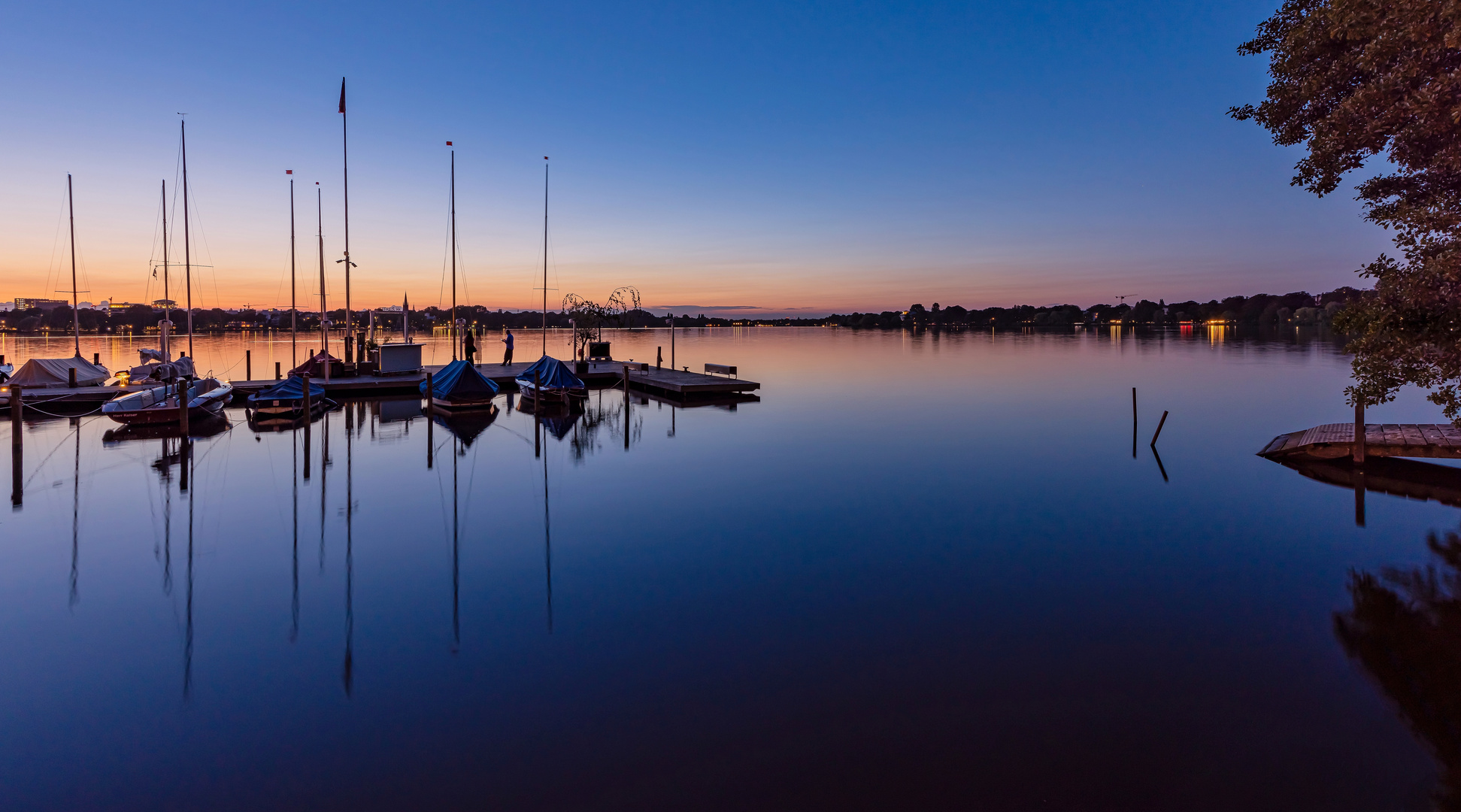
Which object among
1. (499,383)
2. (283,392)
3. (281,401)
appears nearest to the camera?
(281,401)

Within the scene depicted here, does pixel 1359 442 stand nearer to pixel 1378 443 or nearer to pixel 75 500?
pixel 1378 443

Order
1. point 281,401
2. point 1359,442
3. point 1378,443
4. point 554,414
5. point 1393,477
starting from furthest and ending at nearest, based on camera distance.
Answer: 1. point 554,414
2. point 281,401
3. point 1359,442
4. point 1378,443
5. point 1393,477

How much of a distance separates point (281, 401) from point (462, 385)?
610cm

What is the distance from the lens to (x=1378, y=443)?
19.8 metres

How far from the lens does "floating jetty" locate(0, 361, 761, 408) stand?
29.1 meters

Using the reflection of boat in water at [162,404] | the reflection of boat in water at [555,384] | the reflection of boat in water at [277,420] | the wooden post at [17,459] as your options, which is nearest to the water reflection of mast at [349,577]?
the reflection of boat in water at [277,420]

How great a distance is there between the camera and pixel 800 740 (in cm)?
693

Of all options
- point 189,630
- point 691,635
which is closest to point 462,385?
point 189,630

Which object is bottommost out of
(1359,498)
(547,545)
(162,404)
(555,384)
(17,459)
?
(547,545)

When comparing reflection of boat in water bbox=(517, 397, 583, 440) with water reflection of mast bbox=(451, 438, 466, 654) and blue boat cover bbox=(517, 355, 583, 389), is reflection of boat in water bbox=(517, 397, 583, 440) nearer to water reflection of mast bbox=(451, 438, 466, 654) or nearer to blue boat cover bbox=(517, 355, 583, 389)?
blue boat cover bbox=(517, 355, 583, 389)

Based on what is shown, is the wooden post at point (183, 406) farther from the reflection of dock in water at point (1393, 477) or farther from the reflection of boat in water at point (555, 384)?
the reflection of dock in water at point (1393, 477)

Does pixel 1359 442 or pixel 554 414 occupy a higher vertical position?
pixel 1359 442

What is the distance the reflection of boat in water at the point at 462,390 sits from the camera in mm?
29078

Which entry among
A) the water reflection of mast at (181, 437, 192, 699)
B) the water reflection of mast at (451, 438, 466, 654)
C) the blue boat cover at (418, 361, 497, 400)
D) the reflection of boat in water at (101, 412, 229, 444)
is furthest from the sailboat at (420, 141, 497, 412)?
the water reflection of mast at (181, 437, 192, 699)
